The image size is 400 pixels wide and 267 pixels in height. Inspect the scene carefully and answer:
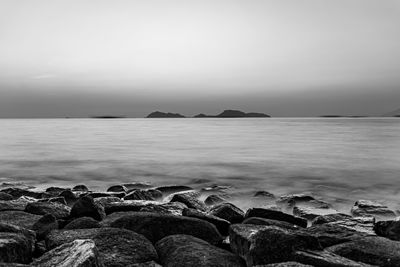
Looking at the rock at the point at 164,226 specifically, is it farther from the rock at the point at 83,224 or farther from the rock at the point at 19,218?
the rock at the point at 19,218

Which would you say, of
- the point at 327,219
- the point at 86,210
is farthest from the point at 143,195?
the point at 327,219

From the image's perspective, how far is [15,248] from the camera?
152 inches

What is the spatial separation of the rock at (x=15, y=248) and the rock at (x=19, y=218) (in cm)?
122

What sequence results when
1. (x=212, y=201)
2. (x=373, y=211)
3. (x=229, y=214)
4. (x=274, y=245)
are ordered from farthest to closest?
(x=212, y=201)
(x=373, y=211)
(x=229, y=214)
(x=274, y=245)

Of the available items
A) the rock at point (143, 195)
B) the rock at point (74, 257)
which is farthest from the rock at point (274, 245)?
the rock at point (143, 195)

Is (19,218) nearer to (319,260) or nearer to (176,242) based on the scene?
(176,242)

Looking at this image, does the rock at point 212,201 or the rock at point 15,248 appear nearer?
the rock at point 15,248

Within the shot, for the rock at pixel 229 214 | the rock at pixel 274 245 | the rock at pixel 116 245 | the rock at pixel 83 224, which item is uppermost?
the rock at pixel 274 245

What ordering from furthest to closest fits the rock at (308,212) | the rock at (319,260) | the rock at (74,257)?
the rock at (308,212) → the rock at (319,260) → the rock at (74,257)

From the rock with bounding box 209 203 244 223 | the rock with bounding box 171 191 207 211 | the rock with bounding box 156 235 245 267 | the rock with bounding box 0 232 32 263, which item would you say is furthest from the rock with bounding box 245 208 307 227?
the rock with bounding box 0 232 32 263

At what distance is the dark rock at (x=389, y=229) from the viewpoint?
217 inches

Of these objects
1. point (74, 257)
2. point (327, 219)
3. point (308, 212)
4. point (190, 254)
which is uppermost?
point (74, 257)

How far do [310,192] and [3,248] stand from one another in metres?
10.3

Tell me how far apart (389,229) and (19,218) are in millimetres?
5431
